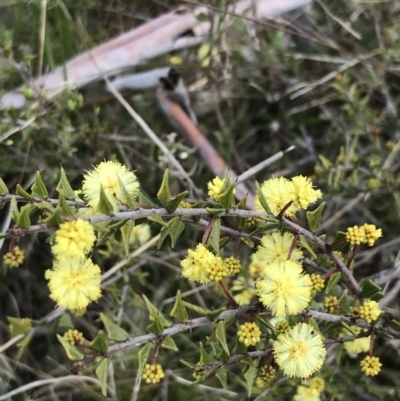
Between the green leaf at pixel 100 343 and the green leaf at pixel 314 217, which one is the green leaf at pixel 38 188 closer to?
the green leaf at pixel 100 343

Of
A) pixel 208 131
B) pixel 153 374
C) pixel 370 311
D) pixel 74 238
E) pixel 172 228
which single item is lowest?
pixel 370 311

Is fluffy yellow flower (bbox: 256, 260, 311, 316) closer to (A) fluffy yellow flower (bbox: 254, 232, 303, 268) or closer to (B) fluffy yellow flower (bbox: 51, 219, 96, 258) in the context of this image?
(A) fluffy yellow flower (bbox: 254, 232, 303, 268)

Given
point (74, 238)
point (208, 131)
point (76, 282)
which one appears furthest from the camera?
point (208, 131)

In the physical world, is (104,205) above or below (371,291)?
above

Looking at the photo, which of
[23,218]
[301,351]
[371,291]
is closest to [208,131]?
[371,291]

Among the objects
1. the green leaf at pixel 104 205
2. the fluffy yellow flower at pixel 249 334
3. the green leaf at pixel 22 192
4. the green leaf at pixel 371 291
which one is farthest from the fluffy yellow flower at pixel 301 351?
the green leaf at pixel 22 192

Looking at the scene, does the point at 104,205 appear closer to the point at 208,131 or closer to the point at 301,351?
Answer: the point at 301,351

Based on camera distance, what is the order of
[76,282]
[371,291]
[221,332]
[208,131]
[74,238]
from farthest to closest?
[208,131] → [371,291] → [221,332] → [76,282] → [74,238]

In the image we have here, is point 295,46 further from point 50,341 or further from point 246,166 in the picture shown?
point 50,341
